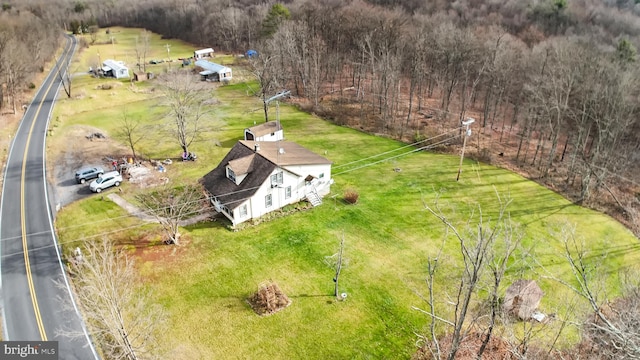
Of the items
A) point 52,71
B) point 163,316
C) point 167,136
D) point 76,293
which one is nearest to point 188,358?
point 163,316

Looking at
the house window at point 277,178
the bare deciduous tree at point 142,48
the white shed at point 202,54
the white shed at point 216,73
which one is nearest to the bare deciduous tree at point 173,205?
the house window at point 277,178

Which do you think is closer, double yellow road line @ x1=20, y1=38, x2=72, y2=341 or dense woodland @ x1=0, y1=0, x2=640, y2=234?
double yellow road line @ x1=20, y1=38, x2=72, y2=341

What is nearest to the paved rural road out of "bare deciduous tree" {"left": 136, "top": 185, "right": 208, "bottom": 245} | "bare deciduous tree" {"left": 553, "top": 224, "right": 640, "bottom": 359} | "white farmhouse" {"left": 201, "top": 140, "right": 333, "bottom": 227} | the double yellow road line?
the double yellow road line

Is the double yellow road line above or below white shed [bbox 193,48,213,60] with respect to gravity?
below

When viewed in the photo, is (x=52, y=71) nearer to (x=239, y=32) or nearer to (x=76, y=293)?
(x=239, y=32)

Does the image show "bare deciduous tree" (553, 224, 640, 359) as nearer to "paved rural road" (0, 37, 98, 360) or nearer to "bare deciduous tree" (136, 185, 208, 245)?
"paved rural road" (0, 37, 98, 360)

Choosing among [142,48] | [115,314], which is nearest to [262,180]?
[115,314]
